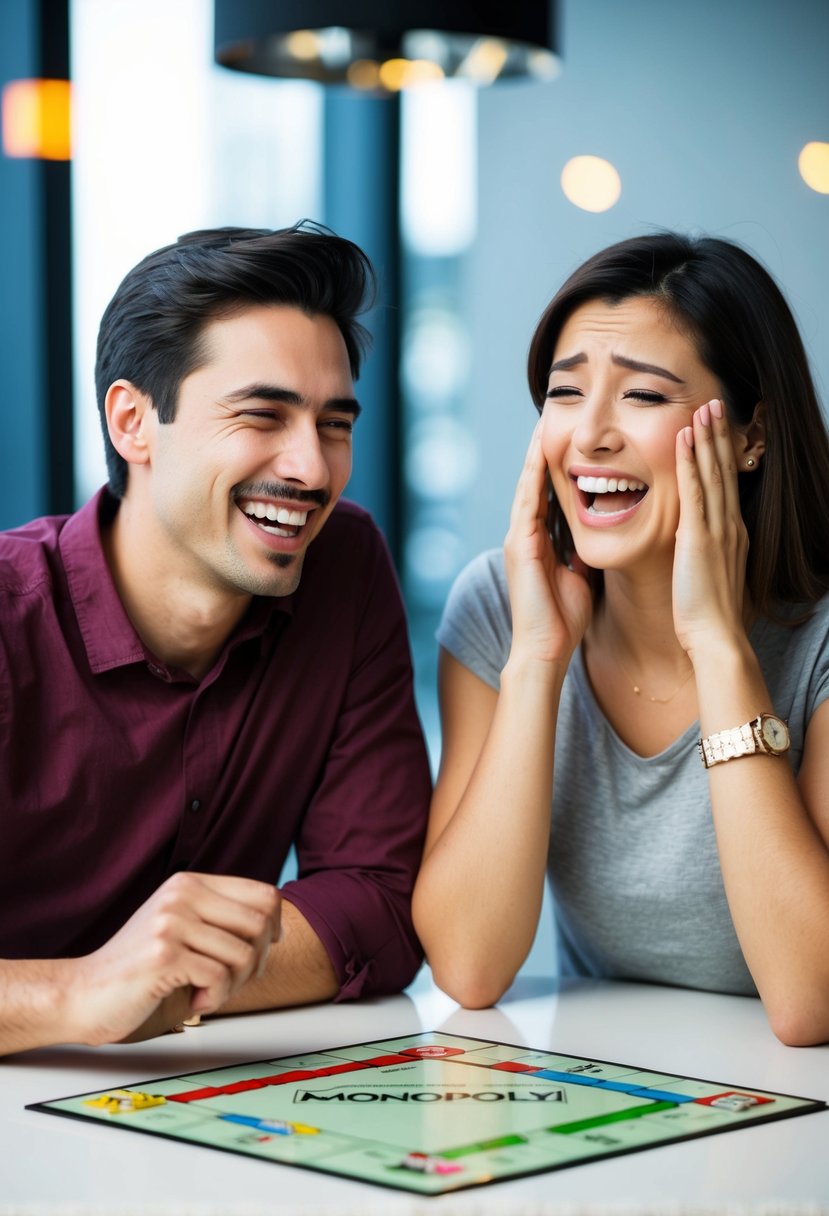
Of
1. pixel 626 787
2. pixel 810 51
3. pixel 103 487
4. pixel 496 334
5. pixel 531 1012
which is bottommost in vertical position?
pixel 531 1012

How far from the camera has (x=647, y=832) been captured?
196 cm

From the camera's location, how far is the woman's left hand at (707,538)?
6.12ft

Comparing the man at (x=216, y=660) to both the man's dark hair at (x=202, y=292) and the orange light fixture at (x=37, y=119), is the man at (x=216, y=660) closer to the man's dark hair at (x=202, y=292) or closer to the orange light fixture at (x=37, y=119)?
the man's dark hair at (x=202, y=292)

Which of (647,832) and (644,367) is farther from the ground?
(644,367)

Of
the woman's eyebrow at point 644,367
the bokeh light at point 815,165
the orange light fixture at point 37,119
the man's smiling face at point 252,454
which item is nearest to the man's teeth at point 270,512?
the man's smiling face at point 252,454

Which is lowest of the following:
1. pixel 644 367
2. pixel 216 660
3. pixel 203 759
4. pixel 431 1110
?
pixel 431 1110

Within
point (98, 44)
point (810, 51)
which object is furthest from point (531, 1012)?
point (98, 44)

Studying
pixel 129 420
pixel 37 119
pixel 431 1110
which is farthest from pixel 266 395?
pixel 37 119

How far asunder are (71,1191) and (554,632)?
1034 millimetres

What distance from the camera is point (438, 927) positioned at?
1.90 metres

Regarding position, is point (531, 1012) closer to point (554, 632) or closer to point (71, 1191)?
point (554, 632)

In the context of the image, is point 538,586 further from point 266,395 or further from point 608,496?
point 266,395

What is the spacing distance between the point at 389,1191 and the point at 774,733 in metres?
0.81

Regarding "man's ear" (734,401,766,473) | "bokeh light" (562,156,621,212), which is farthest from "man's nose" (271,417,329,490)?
"bokeh light" (562,156,621,212)
